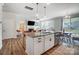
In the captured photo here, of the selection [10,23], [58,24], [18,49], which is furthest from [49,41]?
[10,23]

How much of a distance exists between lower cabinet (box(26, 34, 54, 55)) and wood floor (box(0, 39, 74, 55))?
0.10 meters

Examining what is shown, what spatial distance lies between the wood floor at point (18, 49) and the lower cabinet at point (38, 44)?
3.7 inches

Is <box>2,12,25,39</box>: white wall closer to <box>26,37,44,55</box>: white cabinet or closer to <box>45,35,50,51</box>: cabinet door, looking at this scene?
<box>26,37,44,55</box>: white cabinet

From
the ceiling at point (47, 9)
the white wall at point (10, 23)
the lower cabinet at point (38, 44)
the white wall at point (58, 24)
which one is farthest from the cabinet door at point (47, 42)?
the white wall at point (10, 23)

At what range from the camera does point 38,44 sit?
7.04ft

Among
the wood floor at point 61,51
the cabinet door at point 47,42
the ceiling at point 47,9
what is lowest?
the wood floor at point 61,51

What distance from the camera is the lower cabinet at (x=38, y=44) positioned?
2102 mm

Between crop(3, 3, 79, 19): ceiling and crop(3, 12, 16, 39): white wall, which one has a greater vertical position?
crop(3, 3, 79, 19): ceiling

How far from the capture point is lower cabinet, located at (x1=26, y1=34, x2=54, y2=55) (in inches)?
82.7

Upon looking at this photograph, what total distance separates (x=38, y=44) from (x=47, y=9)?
2.26 feet

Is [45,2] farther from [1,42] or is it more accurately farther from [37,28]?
[1,42]

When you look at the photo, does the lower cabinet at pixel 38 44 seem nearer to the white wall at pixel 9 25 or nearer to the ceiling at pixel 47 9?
the white wall at pixel 9 25

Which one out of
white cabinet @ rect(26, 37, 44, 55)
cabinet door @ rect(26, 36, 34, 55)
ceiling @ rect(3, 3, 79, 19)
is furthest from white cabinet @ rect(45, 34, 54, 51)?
ceiling @ rect(3, 3, 79, 19)
